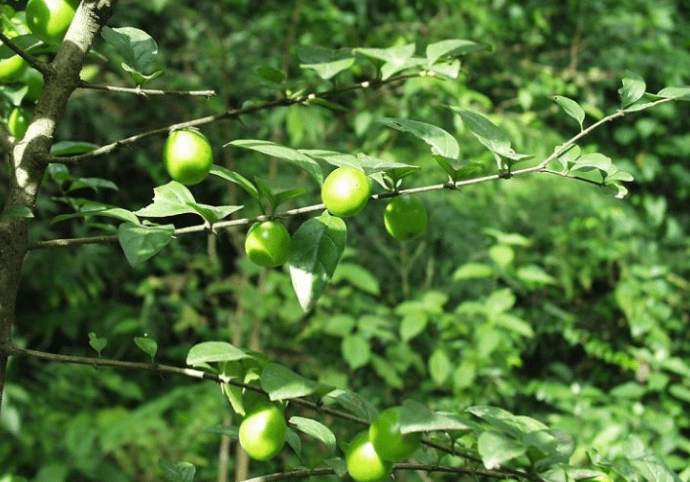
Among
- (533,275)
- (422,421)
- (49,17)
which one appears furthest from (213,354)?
(533,275)

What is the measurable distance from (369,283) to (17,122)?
120 centimetres

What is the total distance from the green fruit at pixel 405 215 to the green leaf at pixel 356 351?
3.78ft

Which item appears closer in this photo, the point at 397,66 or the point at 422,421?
the point at 422,421

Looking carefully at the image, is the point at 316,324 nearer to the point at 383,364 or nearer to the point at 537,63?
the point at 383,364

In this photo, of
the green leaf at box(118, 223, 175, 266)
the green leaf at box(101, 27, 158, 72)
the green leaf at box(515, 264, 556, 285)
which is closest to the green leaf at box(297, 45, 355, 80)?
the green leaf at box(101, 27, 158, 72)

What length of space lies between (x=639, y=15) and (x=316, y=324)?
6.67 ft

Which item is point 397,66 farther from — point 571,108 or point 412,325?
point 412,325

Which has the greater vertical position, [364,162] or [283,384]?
[364,162]

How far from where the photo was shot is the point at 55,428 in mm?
1932

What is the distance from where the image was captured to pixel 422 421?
1.38 ft

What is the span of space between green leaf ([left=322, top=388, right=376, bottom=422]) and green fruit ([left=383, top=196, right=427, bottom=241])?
0.12 meters

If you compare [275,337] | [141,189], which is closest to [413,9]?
[141,189]

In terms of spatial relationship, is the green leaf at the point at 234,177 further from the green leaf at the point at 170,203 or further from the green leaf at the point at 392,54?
the green leaf at the point at 392,54

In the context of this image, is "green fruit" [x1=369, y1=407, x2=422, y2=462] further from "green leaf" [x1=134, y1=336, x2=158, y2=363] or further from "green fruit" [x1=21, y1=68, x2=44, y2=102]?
"green fruit" [x1=21, y1=68, x2=44, y2=102]
